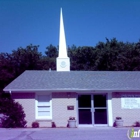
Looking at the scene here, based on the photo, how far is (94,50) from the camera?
48469 mm

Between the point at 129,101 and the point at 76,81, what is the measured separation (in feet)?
14.7

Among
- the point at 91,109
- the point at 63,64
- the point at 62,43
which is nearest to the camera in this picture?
the point at 91,109

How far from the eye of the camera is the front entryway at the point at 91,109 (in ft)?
62.4

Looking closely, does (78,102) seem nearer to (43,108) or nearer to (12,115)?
(43,108)

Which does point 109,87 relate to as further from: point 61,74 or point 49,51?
point 49,51

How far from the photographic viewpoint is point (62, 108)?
1869cm

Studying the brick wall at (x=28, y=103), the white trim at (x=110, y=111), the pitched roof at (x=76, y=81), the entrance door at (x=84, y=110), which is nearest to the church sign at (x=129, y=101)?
the pitched roof at (x=76, y=81)

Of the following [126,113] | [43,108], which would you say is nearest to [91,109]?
[126,113]

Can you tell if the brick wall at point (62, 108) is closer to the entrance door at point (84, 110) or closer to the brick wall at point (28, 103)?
the entrance door at point (84, 110)

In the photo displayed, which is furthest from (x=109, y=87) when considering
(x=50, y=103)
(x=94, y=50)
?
(x=94, y=50)

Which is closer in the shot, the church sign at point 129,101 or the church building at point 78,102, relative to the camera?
the church building at point 78,102

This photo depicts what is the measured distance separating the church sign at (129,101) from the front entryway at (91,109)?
1413 millimetres

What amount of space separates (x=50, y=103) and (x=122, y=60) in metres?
23.6

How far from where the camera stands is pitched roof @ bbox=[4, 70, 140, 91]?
18.8 meters
